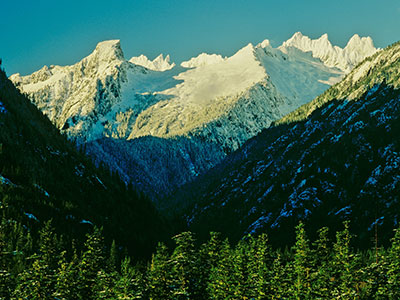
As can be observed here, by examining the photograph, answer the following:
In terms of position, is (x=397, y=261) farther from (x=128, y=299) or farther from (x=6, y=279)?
(x=6, y=279)

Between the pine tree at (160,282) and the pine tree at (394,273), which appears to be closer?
the pine tree at (160,282)

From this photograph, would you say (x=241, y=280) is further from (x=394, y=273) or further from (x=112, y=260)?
(x=112, y=260)

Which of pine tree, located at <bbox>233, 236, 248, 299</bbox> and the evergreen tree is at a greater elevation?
the evergreen tree

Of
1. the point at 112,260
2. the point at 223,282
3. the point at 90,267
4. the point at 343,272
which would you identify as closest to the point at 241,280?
the point at 223,282

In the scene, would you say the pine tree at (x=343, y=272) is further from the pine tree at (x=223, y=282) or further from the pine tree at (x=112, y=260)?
the pine tree at (x=112, y=260)

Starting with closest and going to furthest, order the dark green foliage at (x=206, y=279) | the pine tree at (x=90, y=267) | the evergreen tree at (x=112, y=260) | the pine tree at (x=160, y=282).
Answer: the pine tree at (x=160, y=282) → the dark green foliage at (x=206, y=279) → the pine tree at (x=90, y=267) → the evergreen tree at (x=112, y=260)

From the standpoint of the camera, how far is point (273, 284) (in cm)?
7381

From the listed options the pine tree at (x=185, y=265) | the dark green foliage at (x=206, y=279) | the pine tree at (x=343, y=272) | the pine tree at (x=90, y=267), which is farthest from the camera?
the pine tree at (x=90, y=267)

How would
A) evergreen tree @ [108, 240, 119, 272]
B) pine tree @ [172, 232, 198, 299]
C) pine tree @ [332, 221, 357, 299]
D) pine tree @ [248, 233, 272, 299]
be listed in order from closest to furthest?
pine tree @ [248, 233, 272, 299], pine tree @ [332, 221, 357, 299], pine tree @ [172, 232, 198, 299], evergreen tree @ [108, 240, 119, 272]

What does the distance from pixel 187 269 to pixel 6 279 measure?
87.5 feet

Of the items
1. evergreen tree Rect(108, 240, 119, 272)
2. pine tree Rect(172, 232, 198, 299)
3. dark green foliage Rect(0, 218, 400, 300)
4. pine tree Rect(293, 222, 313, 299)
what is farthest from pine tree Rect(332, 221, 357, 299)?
evergreen tree Rect(108, 240, 119, 272)

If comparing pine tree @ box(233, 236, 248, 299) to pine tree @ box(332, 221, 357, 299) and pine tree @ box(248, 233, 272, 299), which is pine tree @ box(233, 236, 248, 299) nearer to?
pine tree @ box(248, 233, 272, 299)

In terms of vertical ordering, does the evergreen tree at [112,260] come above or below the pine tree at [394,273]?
above

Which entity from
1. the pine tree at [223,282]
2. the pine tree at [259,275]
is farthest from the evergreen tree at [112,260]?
the pine tree at [259,275]
